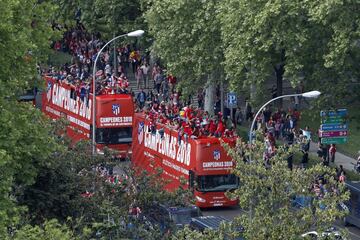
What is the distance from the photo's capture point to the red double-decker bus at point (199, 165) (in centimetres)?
5588

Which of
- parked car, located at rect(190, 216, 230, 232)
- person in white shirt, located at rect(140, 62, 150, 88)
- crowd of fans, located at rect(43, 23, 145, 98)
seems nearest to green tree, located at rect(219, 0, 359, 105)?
crowd of fans, located at rect(43, 23, 145, 98)

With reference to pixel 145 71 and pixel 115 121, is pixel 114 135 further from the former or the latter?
pixel 145 71

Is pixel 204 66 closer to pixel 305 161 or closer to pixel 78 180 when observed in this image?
pixel 305 161

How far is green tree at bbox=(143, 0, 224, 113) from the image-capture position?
65.9 meters

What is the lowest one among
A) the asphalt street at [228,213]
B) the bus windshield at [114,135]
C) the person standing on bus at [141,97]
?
the asphalt street at [228,213]

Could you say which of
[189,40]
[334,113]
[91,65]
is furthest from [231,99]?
[91,65]

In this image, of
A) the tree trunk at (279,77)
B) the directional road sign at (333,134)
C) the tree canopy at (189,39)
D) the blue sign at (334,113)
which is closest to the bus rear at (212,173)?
the directional road sign at (333,134)

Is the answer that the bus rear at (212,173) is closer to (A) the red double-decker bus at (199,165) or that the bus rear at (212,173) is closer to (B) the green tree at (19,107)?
(A) the red double-decker bus at (199,165)

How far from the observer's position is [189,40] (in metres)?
67.0

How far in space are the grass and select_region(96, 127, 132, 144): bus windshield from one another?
307 inches

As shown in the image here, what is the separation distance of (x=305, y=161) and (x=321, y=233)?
28332mm

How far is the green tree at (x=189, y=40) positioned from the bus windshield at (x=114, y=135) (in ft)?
11.8

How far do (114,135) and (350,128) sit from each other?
1177 cm

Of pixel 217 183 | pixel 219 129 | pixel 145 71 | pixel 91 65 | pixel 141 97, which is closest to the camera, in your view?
pixel 217 183
